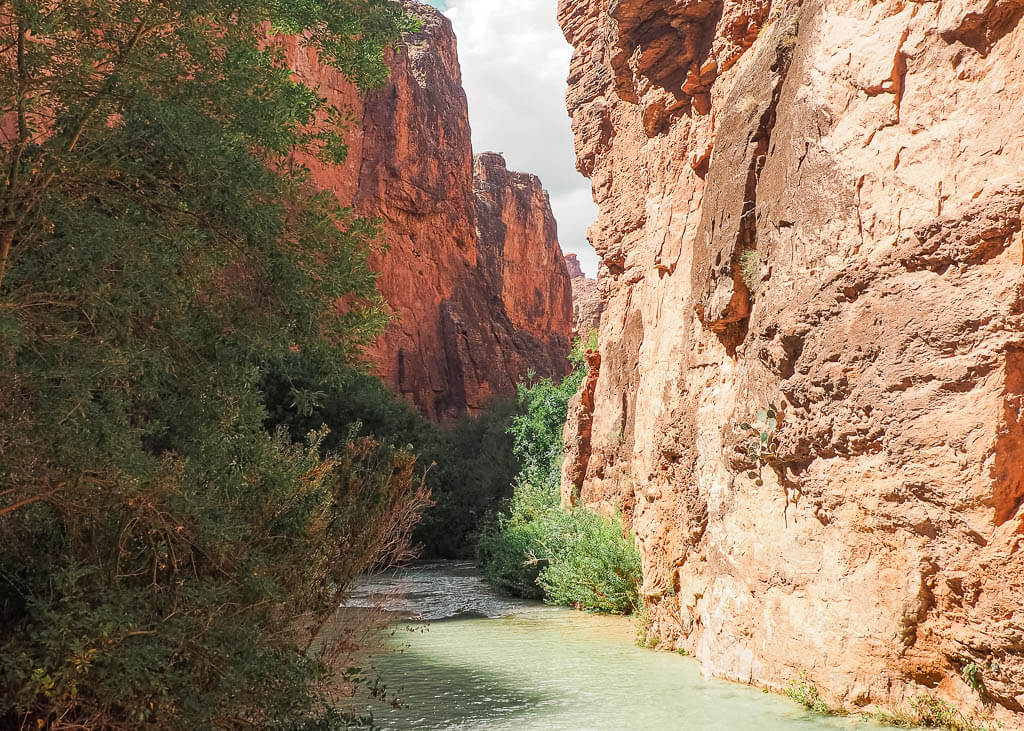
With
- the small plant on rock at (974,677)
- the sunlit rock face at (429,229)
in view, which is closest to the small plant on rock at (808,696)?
the small plant on rock at (974,677)

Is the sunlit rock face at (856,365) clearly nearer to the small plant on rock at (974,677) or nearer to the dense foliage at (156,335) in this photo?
the small plant on rock at (974,677)

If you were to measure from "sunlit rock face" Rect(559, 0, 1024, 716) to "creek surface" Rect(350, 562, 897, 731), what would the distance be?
463 mm

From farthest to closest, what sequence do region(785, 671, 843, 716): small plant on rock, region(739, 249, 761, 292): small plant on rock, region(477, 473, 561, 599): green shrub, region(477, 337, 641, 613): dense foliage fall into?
1. region(477, 473, 561, 599): green shrub
2. region(477, 337, 641, 613): dense foliage
3. region(739, 249, 761, 292): small plant on rock
4. region(785, 671, 843, 716): small plant on rock

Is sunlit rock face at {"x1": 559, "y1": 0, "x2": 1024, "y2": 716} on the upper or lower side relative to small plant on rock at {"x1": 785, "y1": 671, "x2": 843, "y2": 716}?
upper

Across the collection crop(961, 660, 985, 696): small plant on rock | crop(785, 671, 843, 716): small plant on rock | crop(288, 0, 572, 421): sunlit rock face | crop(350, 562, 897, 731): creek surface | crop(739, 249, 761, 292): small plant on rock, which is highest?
crop(288, 0, 572, 421): sunlit rock face

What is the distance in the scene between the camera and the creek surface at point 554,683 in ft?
24.8

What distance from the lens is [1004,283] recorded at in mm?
5902

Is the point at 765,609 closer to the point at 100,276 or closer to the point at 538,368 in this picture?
the point at 100,276

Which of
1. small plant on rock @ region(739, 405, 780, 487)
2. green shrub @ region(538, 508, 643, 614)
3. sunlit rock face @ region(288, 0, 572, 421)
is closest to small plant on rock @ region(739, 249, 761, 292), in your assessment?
small plant on rock @ region(739, 405, 780, 487)

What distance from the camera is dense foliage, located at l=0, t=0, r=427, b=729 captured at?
4.75 m

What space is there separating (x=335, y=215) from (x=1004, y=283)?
475cm

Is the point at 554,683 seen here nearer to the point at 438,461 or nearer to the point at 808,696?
the point at 808,696

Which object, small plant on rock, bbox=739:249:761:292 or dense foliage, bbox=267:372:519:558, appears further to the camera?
dense foliage, bbox=267:372:519:558

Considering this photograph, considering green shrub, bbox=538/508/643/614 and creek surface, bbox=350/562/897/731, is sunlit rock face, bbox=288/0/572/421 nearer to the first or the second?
green shrub, bbox=538/508/643/614
